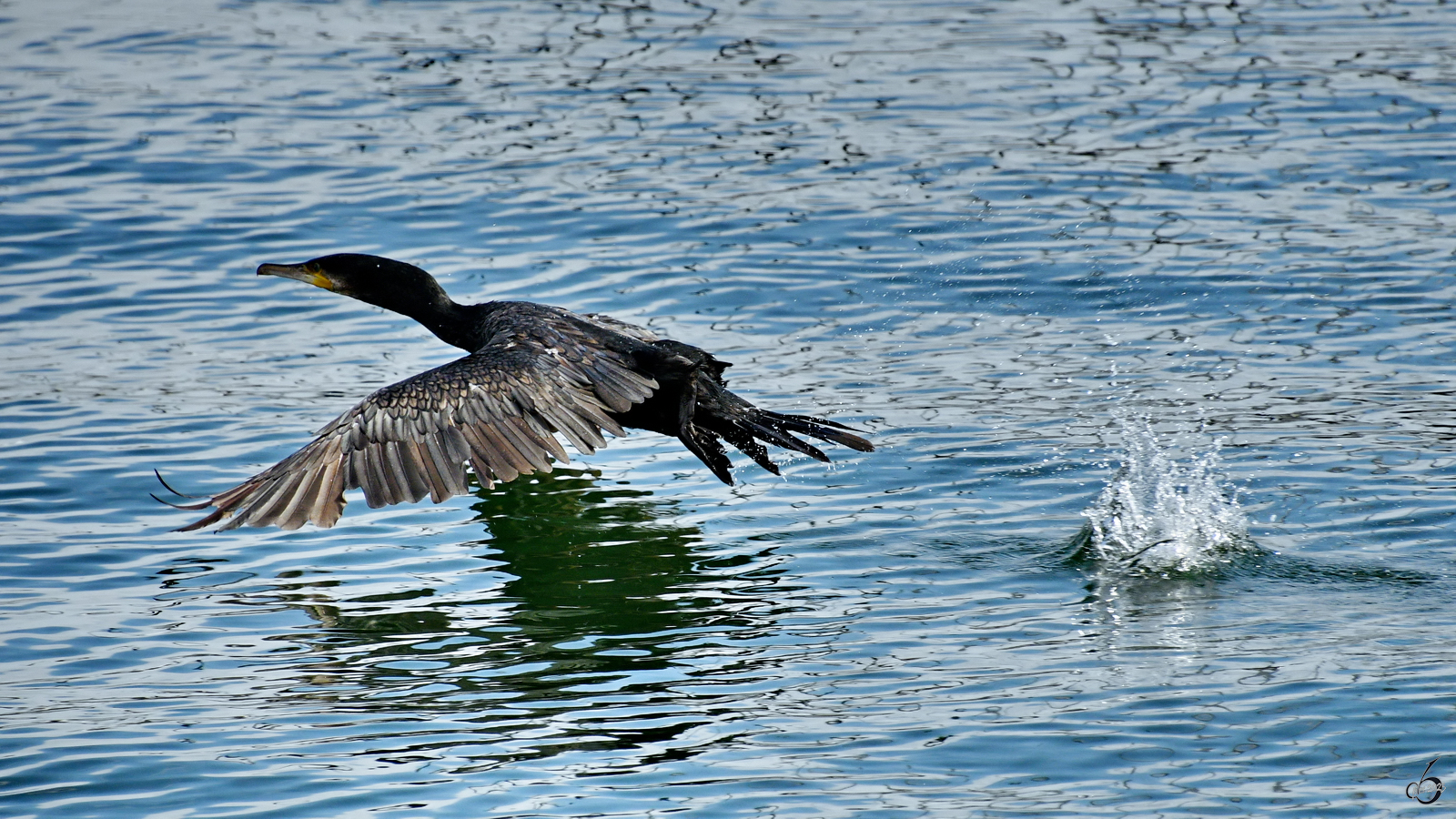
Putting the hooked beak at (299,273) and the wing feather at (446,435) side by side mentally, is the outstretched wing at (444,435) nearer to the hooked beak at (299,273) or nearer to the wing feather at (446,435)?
the wing feather at (446,435)

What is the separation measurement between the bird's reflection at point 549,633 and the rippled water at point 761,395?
3cm

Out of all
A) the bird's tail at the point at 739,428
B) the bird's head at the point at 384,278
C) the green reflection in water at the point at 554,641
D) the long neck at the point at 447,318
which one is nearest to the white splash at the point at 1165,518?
the bird's tail at the point at 739,428

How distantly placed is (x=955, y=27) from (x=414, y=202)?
6.63 meters

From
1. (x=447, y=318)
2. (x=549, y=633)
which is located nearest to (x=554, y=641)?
(x=549, y=633)

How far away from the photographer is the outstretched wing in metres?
6.46

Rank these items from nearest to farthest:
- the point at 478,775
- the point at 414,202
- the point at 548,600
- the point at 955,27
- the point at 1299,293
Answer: the point at 478,775, the point at 548,600, the point at 1299,293, the point at 414,202, the point at 955,27

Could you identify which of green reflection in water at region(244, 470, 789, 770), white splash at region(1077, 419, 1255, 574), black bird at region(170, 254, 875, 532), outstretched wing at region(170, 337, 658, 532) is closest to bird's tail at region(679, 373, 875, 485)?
black bird at region(170, 254, 875, 532)

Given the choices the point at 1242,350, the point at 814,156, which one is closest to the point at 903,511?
the point at 1242,350

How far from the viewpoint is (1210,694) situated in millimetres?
5730

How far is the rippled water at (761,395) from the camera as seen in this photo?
559cm

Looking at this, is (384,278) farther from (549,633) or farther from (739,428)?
(549,633)

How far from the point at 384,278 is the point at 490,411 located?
2014 mm

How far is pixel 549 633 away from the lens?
677 centimetres

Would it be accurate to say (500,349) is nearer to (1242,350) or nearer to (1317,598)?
(1317,598)
